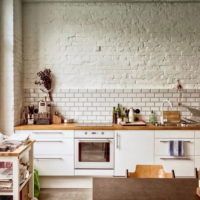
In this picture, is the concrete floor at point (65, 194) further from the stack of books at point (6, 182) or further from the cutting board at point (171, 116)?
the cutting board at point (171, 116)

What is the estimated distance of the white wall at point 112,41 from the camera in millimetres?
5312

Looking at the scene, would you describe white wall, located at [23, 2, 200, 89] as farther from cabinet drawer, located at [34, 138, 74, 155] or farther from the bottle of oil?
cabinet drawer, located at [34, 138, 74, 155]

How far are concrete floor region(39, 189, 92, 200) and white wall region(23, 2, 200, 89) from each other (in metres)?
1.80

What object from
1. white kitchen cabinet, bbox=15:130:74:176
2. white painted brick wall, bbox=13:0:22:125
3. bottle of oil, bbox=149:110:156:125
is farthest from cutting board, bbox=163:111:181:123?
white painted brick wall, bbox=13:0:22:125

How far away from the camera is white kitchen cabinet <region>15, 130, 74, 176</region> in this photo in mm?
4691

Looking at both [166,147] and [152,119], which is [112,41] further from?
[166,147]

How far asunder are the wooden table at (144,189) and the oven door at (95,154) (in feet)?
7.20

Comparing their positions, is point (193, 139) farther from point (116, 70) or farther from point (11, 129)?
point (11, 129)

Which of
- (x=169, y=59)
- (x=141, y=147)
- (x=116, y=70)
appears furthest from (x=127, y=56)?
(x=141, y=147)

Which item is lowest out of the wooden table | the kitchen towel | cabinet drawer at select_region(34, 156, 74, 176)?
cabinet drawer at select_region(34, 156, 74, 176)

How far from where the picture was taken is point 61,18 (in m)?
5.31

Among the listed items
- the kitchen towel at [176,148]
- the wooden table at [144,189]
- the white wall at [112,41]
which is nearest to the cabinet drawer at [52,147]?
the white wall at [112,41]

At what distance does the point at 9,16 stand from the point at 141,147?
296 cm

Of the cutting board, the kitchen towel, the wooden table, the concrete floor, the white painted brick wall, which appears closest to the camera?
the wooden table
